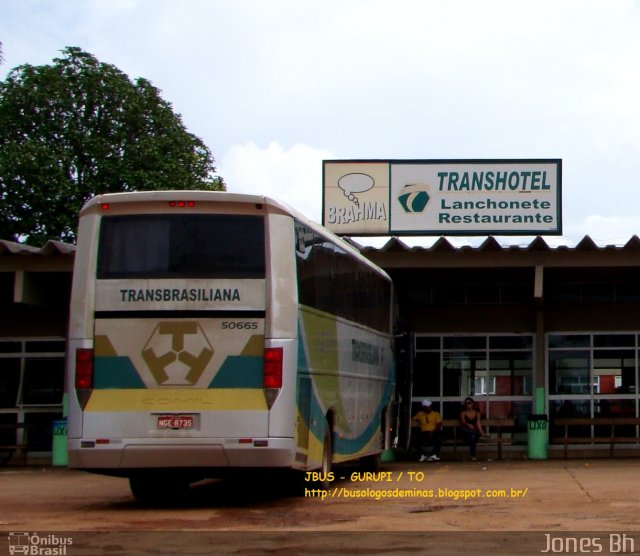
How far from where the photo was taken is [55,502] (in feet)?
49.0

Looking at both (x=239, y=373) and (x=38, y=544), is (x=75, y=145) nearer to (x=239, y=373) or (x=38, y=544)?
(x=239, y=373)

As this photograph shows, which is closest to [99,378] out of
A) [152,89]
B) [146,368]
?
[146,368]

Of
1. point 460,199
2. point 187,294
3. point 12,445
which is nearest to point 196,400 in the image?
point 187,294

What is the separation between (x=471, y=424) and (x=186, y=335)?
11727 millimetres

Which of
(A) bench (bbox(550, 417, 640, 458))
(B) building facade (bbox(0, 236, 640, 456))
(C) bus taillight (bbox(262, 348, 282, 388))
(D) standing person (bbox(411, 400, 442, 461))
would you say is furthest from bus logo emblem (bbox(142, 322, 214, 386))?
(A) bench (bbox(550, 417, 640, 458))

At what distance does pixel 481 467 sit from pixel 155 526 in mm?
10576

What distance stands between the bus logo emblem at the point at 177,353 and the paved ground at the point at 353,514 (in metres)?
1.45

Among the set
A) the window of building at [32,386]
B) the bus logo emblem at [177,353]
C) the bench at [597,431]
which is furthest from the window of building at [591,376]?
the bus logo emblem at [177,353]

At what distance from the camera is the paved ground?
10312mm

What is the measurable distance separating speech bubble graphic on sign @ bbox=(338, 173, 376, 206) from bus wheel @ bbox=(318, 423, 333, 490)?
490 inches

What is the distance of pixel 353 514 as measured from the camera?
12.7 meters

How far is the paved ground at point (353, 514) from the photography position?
10312 millimetres

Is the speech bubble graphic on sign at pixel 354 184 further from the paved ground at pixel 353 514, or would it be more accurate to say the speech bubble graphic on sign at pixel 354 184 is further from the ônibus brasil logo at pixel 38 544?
the ônibus brasil logo at pixel 38 544

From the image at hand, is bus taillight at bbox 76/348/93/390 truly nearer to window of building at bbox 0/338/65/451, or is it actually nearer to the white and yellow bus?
the white and yellow bus
